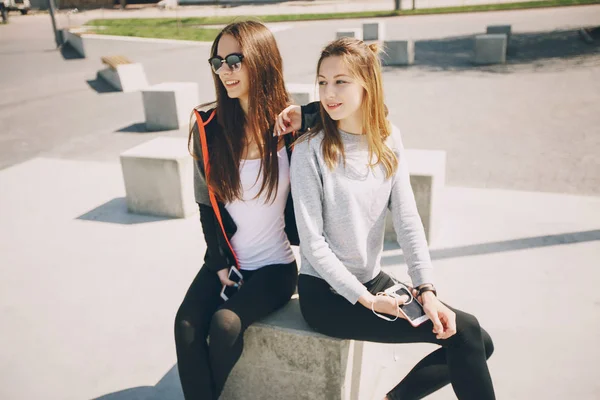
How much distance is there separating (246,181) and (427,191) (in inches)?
85.5

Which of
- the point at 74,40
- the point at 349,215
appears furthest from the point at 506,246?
the point at 74,40

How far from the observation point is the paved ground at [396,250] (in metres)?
3.20

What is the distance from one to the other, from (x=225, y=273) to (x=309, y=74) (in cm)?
975

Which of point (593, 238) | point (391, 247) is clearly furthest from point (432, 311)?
point (593, 238)

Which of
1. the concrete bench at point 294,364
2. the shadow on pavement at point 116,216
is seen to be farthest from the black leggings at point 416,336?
the shadow on pavement at point 116,216

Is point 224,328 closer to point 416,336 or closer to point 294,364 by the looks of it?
point 294,364

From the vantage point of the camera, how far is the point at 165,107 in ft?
27.9

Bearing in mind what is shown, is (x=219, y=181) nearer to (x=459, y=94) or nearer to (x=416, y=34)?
(x=459, y=94)

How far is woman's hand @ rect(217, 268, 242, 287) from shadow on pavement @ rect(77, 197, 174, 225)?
2.77 m

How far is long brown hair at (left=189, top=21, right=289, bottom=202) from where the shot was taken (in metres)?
2.57

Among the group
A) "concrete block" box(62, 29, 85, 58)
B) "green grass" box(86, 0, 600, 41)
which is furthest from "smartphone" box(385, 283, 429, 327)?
"green grass" box(86, 0, 600, 41)

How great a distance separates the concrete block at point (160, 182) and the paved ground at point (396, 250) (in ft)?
0.55

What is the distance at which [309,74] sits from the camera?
11867 mm

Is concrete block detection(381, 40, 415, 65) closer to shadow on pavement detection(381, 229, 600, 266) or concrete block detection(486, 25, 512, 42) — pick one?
concrete block detection(486, 25, 512, 42)
